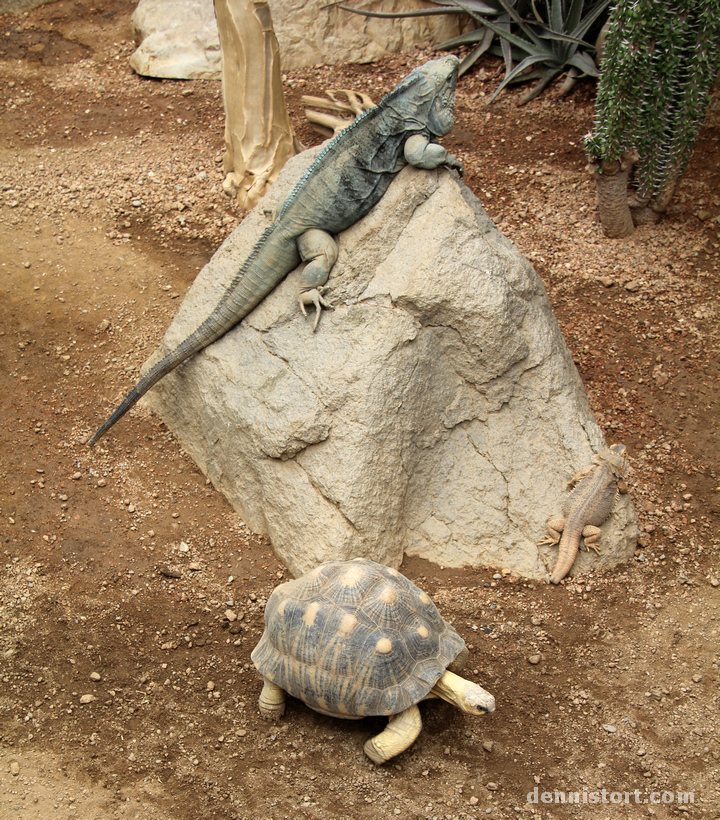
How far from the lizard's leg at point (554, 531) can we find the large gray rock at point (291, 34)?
716cm

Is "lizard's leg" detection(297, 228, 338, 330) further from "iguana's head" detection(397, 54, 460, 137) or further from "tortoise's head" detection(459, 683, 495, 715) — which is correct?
"tortoise's head" detection(459, 683, 495, 715)

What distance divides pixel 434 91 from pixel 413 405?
A: 1994 mm

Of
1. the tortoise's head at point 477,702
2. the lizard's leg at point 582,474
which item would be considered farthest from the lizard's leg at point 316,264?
the tortoise's head at point 477,702

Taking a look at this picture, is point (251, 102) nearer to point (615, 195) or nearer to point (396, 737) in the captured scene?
point (615, 195)

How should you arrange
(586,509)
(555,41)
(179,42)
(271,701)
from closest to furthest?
(271,701)
(586,509)
(555,41)
(179,42)

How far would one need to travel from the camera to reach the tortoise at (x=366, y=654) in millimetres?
3461

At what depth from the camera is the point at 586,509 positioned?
4488 mm

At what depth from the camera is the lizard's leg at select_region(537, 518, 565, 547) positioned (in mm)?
4574

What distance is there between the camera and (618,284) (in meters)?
6.73

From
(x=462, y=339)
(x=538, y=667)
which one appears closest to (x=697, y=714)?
(x=538, y=667)

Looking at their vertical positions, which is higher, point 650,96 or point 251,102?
point 650,96

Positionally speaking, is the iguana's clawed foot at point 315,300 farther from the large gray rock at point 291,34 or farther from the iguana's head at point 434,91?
the large gray rock at point 291,34

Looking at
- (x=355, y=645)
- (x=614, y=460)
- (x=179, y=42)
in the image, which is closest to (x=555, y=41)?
(x=179, y=42)

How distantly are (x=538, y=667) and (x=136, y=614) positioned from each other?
92.2 inches
